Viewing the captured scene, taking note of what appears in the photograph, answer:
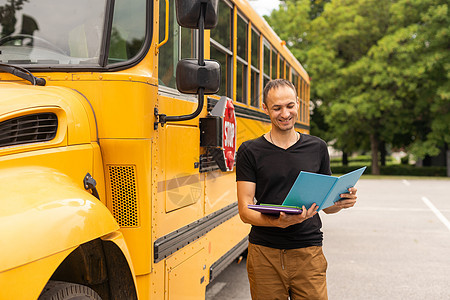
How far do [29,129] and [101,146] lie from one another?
1.27 ft

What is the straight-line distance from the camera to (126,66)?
2.60m

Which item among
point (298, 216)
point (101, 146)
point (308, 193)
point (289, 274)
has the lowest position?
point (289, 274)

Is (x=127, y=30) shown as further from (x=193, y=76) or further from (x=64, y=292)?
(x=64, y=292)

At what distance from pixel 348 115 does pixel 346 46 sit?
3576mm

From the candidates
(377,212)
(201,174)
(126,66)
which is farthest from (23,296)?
(377,212)

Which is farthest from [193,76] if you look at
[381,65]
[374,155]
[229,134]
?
[374,155]

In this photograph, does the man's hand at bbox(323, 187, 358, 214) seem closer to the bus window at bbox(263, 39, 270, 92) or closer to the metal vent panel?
the metal vent panel

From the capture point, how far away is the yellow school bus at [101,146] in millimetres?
1961

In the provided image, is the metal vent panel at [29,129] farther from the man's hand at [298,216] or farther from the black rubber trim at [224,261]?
the black rubber trim at [224,261]

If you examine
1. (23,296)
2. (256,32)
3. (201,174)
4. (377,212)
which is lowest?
(377,212)

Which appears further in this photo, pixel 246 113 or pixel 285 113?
pixel 246 113

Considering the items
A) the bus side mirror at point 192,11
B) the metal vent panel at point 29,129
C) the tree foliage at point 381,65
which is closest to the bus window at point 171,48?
the bus side mirror at point 192,11

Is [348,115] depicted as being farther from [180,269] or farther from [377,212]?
[180,269]

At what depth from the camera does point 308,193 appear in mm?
2303
